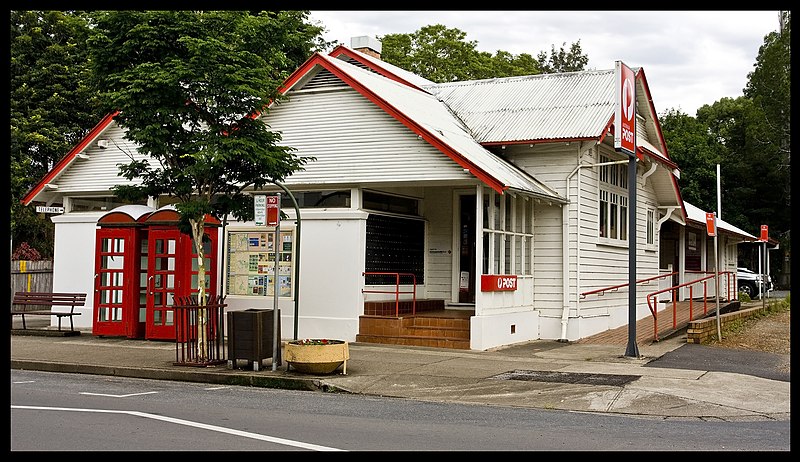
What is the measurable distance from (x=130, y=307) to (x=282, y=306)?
3190 mm

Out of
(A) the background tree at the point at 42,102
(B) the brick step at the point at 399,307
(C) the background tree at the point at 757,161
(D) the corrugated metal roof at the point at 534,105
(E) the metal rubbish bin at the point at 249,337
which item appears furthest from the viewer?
(C) the background tree at the point at 757,161

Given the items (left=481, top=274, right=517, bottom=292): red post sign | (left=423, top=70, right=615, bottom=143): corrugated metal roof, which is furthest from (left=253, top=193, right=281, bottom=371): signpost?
(left=423, top=70, right=615, bottom=143): corrugated metal roof

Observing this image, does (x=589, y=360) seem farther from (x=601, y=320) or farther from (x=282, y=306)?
(x=282, y=306)

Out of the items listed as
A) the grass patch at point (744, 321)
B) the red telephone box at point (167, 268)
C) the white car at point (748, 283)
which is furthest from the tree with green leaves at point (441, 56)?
the red telephone box at point (167, 268)

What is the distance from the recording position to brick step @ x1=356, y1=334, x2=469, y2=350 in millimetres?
17984

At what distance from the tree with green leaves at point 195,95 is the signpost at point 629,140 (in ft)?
19.2

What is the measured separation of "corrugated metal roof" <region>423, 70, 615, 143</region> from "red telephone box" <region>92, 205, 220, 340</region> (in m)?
6.83

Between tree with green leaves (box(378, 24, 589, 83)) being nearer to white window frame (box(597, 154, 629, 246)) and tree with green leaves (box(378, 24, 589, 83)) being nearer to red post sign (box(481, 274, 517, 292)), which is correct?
white window frame (box(597, 154, 629, 246))

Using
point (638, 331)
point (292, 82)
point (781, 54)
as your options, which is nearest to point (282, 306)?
point (292, 82)

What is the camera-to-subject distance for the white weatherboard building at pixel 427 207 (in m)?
18.8

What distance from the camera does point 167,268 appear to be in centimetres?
1934

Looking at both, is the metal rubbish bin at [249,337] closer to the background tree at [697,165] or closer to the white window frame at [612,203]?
the white window frame at [612,203]

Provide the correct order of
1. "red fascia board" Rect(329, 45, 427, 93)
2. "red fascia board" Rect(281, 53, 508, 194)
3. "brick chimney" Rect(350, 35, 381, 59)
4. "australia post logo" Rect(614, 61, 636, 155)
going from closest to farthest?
"australia post logo" Rect(614, 61, 636, 155) → "red fascia board" Rect(281, 53, 508, 194) → "red fascia board" Rect(329, 45, 427, 93) → "brick chimney" Rect(350, 35, 381, 59)
